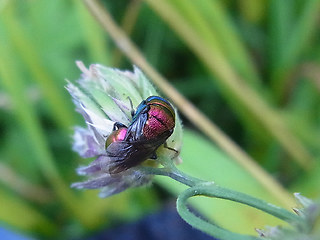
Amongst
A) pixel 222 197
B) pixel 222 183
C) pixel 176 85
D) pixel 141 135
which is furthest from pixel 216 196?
pixel 176 85

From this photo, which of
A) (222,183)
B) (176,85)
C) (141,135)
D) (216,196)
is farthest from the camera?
(176,85)

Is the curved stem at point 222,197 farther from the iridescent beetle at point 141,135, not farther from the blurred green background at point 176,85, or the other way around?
the blurred green background at point 176,85

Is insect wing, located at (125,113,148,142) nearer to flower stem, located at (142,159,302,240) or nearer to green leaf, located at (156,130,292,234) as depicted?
flower stem, located at (142,159,302,240)

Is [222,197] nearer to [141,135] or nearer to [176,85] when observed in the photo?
[141,135]

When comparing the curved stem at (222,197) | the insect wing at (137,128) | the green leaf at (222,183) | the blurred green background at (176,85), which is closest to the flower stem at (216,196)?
the curved stem at (222,197)

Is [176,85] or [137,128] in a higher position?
[176,85]

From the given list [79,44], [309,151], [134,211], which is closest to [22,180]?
[134,211]

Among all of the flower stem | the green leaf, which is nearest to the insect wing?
the flower stem
